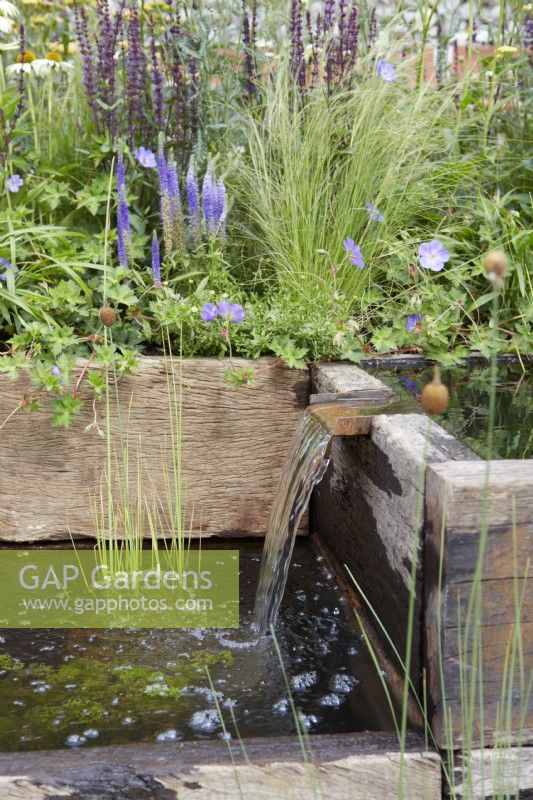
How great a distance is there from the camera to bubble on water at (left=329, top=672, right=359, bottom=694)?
1776 millimetres

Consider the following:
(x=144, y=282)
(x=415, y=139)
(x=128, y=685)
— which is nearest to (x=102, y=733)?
(x=128, y=685)

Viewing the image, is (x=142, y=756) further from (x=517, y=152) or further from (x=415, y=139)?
(x=517, y=152)

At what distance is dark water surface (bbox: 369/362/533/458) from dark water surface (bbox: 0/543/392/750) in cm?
52

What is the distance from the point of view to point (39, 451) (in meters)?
2.49

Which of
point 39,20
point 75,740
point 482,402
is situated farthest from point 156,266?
point 39,20

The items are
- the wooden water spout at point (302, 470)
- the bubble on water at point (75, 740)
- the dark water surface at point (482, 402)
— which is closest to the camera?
the bubble on water at point (75, 740)

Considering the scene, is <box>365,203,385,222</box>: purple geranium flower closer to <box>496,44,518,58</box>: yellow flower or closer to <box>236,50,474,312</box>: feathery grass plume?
<box>236,50,474,312</box>: feathery grass plume

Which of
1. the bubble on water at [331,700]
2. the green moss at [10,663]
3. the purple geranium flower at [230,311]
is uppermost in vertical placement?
the purple geranium flower at [230,311]

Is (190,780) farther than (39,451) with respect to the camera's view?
No

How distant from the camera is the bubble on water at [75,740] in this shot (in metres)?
1.58

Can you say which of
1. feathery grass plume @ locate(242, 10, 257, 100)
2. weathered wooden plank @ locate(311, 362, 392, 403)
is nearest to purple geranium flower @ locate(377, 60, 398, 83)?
feathery grass plume @ locate(242, 10, 257, 100)

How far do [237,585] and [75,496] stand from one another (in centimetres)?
56

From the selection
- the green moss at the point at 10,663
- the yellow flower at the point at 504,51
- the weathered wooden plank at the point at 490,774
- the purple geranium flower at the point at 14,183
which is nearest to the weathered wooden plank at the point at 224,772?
the weathered wooden plank at the point at 490,774

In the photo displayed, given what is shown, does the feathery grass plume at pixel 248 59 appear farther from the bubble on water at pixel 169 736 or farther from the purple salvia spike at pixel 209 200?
the bubble on water at pixel 169 736
